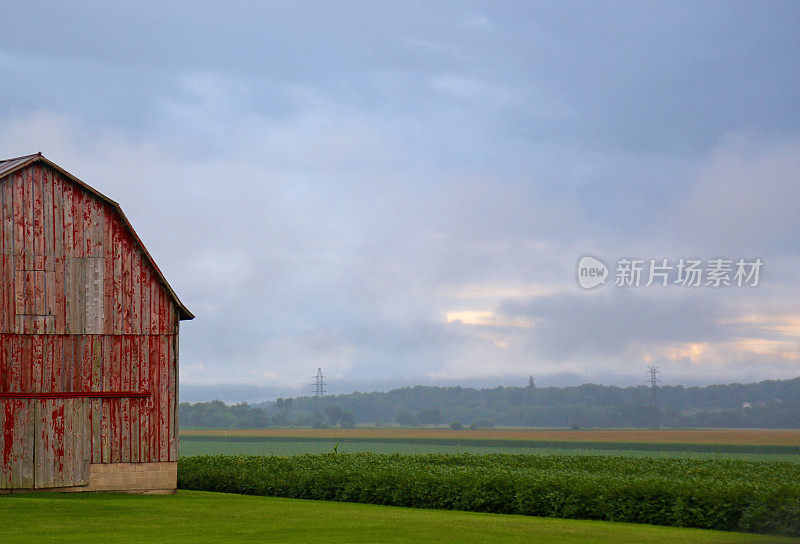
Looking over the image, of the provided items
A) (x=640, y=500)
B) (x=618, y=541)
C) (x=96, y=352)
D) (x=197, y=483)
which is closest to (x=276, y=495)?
(x=197, y=483)

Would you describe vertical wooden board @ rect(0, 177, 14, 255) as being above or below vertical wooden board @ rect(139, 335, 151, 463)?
above

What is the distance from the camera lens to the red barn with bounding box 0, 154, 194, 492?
24297mm

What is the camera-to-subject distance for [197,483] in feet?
103

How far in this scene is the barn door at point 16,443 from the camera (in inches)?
939

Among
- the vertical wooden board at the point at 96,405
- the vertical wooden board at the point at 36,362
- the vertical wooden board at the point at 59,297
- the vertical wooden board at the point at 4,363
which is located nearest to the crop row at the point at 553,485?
the vertical wooden board at the point at 96,405

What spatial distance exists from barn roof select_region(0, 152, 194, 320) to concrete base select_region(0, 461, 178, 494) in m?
4.18

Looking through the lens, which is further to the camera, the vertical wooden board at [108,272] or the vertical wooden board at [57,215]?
the vertical wooden board at [108,272]

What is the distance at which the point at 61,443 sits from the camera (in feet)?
80.4

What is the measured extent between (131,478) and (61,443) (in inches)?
80.1

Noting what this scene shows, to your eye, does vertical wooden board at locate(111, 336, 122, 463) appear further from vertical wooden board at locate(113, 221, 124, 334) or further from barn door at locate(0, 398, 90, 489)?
barn door at locate(0, 398, 90, 489)

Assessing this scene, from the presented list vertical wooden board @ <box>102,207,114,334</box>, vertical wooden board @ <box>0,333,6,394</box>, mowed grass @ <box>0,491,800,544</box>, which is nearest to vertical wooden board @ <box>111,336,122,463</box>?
vertical wooden board @ <box>102,207,114,334</box>

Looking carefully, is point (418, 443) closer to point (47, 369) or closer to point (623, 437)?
point (623, 437)

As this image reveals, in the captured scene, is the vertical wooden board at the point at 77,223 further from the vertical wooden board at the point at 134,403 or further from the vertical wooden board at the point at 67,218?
the vertical wooden board at the point at 134,403

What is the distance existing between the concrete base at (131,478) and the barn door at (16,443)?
63 cm
